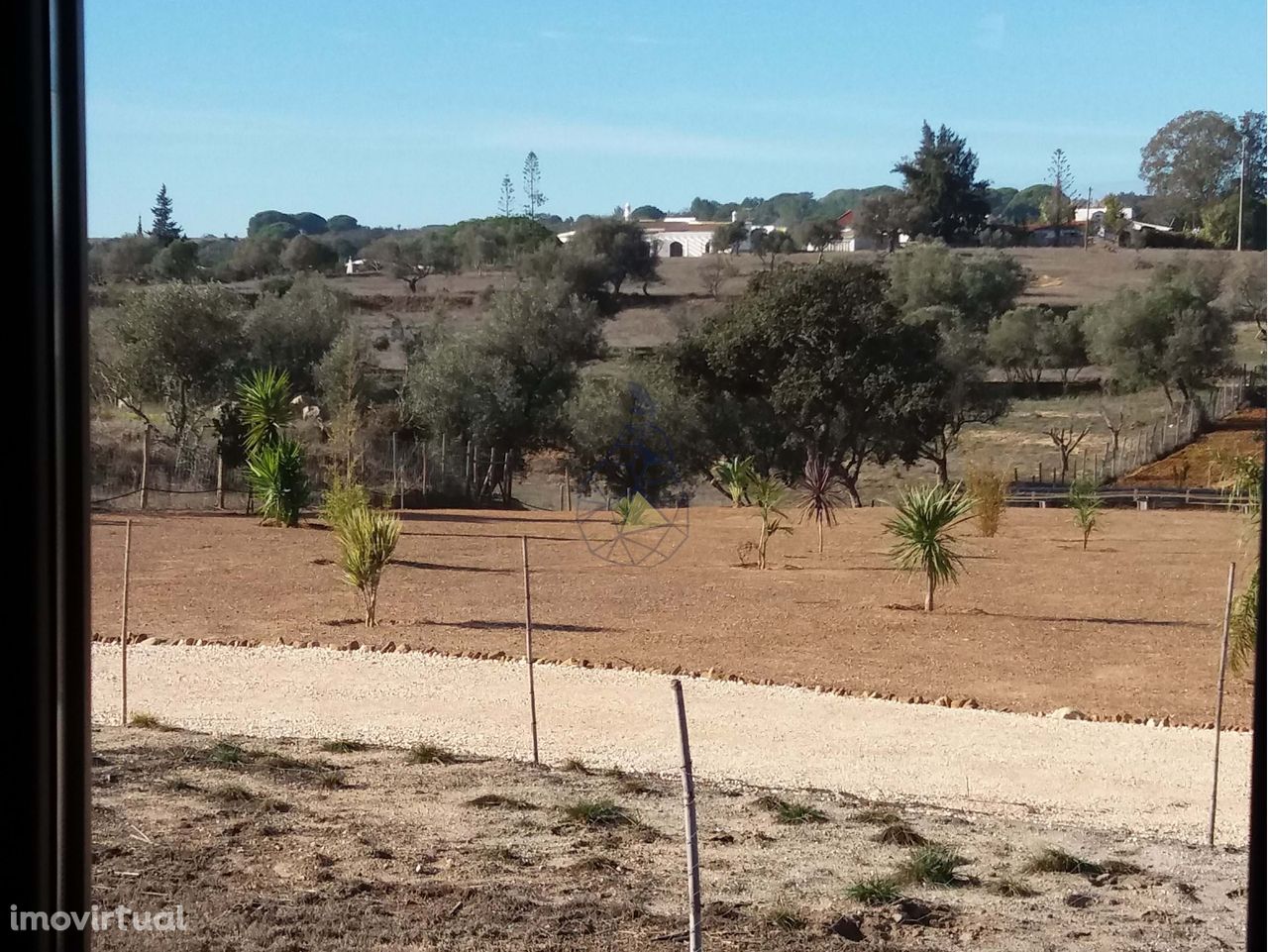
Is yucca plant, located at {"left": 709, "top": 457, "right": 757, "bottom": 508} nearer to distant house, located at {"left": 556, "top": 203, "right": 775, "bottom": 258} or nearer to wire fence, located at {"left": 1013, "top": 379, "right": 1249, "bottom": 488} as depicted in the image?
distant house, located at {"left": 556, "top": 203, "right": 775, "bottom": 258}

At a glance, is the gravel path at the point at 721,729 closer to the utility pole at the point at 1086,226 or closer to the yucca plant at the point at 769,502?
the yucca plant at the point at 769,502

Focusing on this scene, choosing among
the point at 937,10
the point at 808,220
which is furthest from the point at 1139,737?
the point at 937,10

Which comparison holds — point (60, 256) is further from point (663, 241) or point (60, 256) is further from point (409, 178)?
point (663, 241)

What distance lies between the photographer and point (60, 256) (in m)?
0.89

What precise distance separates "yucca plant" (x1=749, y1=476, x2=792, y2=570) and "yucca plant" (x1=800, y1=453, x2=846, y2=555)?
80mm

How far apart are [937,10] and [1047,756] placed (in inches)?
81.1

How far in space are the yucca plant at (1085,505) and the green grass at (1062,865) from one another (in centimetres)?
203

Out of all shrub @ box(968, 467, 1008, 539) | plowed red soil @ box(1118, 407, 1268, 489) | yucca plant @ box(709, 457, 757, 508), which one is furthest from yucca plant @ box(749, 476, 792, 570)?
plowed red soil @ box(1118, 407, 1268, 489)

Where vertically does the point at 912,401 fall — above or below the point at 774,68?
below

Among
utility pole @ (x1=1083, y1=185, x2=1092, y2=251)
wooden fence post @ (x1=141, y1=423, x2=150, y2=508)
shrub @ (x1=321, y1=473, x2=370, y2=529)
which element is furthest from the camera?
shrub @ (x1=321, y1=473, x2=370, y2=529)

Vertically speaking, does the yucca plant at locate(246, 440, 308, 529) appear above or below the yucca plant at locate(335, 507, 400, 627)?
above

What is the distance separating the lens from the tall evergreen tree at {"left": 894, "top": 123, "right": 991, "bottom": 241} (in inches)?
132

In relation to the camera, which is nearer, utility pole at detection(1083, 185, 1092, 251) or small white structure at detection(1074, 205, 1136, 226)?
small white structure at detection(1074, 205, 1136, 226)

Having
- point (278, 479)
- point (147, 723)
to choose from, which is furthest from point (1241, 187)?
point (278, 479)
